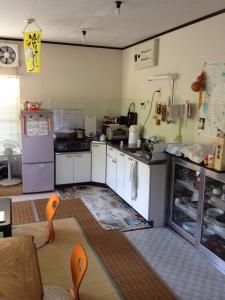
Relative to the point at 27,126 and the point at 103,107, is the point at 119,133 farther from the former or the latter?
the point at 27,126

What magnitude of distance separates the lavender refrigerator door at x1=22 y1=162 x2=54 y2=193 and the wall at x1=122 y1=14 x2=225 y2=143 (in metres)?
1.85

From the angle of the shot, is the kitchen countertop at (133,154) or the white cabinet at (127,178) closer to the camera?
the kitchen countertop at (133,154)

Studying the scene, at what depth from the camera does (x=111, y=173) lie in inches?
202

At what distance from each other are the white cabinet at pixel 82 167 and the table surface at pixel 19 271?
2992 mm

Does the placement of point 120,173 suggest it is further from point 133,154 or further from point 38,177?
point 38,177

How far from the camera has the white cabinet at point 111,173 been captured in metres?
4.99

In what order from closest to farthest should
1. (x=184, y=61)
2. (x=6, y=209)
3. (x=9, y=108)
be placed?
(x=6, y=209) < (x=184, y=61) < (x=9, y=108)

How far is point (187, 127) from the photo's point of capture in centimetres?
393

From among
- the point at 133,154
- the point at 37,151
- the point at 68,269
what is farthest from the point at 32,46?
the point at 68,269

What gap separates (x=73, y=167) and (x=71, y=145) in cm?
41

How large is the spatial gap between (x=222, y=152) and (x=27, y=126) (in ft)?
10.5

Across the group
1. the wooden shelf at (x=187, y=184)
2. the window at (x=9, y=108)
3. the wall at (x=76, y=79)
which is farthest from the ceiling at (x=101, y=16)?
the wooden shelf at (x=187, y=184)

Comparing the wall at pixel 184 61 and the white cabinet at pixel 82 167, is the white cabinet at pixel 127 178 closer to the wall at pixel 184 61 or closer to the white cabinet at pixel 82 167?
the wall at pixel 184 61

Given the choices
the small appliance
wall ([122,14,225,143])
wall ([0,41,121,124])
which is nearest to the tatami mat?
the small appliance
